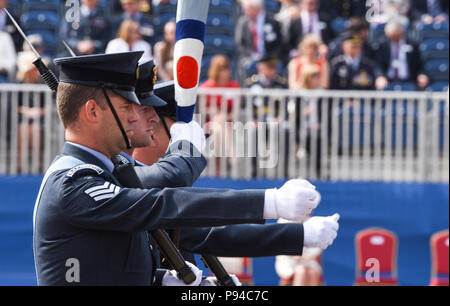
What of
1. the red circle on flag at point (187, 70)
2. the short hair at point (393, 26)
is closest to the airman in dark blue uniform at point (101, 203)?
the red circle on flag at point (187, 70)

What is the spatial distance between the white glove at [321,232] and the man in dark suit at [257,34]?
681 centimetres

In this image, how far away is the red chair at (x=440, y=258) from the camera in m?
7.21

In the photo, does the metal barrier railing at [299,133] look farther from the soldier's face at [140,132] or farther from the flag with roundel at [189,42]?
the soldier's face at [140,132]

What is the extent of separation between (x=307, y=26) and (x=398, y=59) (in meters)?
1.04

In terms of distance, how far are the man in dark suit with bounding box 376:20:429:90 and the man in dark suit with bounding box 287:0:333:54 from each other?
2.30 feet

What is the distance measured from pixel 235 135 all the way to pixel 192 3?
4.62m

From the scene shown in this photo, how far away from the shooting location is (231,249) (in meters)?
2.94

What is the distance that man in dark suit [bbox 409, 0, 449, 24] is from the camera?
34.5 feet

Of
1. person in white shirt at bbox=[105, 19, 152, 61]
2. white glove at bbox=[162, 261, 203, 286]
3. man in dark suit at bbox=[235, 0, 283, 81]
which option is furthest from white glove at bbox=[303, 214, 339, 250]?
man in dark suit at bbox=[235, 0, 283, 81]

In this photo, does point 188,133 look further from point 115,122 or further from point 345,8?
point 345,8

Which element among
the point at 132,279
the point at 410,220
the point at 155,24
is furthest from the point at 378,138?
the point at 132,279

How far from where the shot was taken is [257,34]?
9.36m

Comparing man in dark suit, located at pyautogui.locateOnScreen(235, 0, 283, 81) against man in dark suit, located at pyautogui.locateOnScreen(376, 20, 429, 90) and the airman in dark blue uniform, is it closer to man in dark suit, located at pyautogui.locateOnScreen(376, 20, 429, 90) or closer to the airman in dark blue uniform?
man in dark suit, located at pyautogui.locateOnScreen(376, 20, 429, 90)
